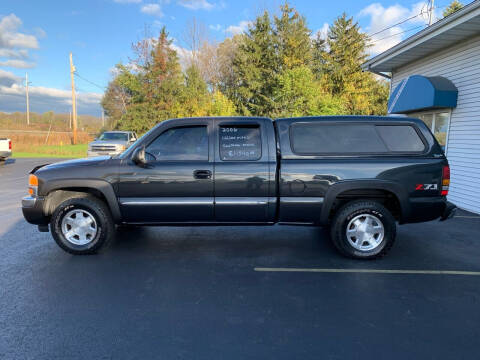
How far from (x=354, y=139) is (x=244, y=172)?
1.62m

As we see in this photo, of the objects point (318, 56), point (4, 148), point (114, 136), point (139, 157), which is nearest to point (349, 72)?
point (318, 56)

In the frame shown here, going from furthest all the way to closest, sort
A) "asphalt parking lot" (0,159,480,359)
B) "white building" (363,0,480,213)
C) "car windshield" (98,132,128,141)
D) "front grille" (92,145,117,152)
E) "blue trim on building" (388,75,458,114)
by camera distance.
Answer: "car windshield" (98,132,128,141) → "front grille" (92,145,117,152) → "blue trim on building" (388,75,458,114) → "white building" (363,0,480,213) → "asphalt parking lot" (0,159,480,359)

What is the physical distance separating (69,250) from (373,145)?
177 inches

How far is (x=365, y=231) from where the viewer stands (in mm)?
4352

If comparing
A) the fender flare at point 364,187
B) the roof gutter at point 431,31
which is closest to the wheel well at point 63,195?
the fender flare at point 364,187

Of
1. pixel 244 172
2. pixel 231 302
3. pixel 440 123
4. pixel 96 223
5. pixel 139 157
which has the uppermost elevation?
pixel 440 123

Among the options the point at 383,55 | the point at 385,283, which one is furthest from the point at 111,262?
the point at 383,55

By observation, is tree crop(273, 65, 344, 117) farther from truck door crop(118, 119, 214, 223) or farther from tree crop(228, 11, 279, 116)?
truck door crop(118, 119, 214, 223)

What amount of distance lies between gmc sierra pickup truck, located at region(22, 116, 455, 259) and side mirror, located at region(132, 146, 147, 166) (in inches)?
0.5

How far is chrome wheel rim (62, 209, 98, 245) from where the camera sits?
435 centimetres

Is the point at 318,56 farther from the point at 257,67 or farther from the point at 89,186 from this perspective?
the point at 89,186

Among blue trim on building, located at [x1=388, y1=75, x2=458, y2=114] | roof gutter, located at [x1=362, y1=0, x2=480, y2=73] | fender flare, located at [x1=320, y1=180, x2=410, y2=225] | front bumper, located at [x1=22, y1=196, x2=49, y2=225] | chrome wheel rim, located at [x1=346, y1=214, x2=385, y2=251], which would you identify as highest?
roof gutter, located at [x1=362, y1=0, x2=480, y2=73]

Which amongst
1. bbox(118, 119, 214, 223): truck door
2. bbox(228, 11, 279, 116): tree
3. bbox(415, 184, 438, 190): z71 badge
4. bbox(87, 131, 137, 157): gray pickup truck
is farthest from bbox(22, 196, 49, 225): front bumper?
bbox(228, 11, 279, 116): tree

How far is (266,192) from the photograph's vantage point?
13.9 ft
